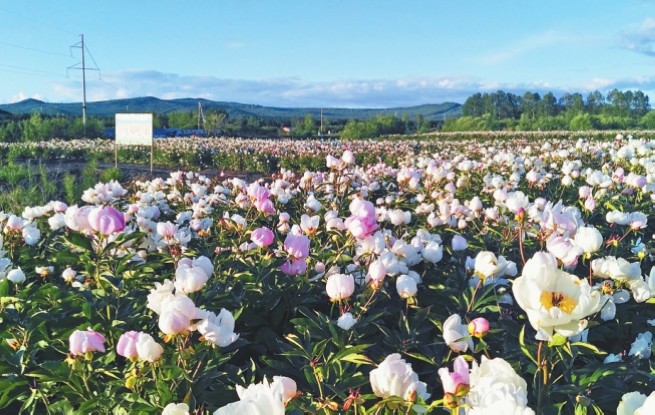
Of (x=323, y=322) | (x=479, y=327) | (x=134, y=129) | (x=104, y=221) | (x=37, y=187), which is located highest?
(x=134, y=129)

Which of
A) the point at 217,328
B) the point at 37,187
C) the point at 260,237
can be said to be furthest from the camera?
the point at 37,187

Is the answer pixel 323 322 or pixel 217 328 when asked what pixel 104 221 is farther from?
pixel 323 322

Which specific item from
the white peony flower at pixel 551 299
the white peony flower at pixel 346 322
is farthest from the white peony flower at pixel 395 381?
the white peony flower at pixel 346 322

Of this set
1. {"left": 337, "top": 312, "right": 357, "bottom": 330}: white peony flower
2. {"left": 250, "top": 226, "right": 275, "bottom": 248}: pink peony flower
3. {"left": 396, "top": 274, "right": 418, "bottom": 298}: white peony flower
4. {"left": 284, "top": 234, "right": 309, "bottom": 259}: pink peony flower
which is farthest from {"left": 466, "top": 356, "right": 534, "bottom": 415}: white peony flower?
{"left": 250, "top": 226, "right": 275, "bottom": 248}: pink peony flower

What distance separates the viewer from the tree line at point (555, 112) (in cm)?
5212

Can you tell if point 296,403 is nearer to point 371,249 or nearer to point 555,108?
point 371,249

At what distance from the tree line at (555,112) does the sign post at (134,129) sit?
41.6 meters

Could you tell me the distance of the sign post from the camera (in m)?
11.4

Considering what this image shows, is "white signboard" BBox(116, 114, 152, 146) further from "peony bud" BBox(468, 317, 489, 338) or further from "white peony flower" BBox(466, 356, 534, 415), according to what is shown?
"white peony flower" BBox(466, 356, 534, 415)

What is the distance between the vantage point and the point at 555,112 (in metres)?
81.8

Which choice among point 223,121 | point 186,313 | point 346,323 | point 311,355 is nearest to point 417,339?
point 346,323

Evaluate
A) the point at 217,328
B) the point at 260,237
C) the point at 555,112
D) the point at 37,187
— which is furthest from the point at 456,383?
the point at 555,112

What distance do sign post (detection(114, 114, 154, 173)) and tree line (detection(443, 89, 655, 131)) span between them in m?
41.6

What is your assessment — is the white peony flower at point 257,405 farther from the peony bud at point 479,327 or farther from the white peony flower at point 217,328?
the peony bud at point 479,327
